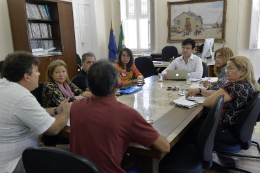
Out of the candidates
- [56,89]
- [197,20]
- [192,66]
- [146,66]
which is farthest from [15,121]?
[197,20]

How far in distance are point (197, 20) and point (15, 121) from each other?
583cm

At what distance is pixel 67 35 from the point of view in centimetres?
508

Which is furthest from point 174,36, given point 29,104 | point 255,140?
point 29,104

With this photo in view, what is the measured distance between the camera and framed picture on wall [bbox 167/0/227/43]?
586 centimetres

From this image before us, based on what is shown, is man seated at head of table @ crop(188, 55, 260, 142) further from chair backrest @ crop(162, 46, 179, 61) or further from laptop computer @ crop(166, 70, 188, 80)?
chair backrest @ crop(162, 46, 179, 61)

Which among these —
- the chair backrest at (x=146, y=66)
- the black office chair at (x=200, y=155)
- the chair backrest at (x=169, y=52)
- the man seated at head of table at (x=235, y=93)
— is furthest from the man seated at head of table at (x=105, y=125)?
the chair backrest at (x=169, y=52)

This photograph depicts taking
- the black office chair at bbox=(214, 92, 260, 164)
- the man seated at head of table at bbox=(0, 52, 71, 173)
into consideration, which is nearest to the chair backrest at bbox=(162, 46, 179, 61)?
the black office chair at bbox=(214, 92, 260, 164)

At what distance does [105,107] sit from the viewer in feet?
3.59

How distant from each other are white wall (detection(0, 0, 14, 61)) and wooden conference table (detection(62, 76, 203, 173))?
307cm

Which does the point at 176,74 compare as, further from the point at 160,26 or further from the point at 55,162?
the point at 160,26

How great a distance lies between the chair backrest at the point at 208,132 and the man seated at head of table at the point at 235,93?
422 millimetres

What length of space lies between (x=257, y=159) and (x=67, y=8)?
15.2 ft

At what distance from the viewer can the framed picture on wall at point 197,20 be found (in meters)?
5.86

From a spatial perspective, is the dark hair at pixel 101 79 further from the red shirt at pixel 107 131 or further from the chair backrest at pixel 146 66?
the chair backrest at pixel 146 66
